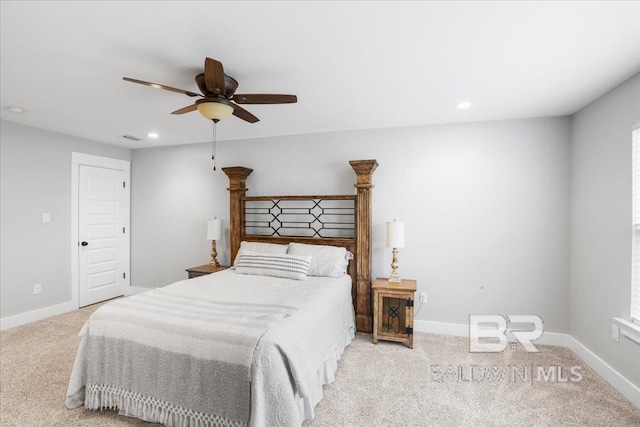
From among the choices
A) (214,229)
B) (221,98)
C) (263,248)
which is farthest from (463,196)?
(214,229)

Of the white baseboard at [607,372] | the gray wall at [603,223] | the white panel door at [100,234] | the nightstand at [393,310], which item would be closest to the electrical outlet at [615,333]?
the gray wall at [603,223]

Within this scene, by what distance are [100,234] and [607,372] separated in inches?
236

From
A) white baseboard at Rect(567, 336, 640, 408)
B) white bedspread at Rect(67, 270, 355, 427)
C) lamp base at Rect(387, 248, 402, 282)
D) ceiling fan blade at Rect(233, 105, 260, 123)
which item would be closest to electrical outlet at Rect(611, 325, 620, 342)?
white baseboard at Rect(567, 336, 640, 408)

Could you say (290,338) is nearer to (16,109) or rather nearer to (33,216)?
(16,109)

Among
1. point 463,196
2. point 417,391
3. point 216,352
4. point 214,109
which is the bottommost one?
point 417,391

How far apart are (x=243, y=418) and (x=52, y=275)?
12.5ft

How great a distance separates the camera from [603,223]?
256 centimetres

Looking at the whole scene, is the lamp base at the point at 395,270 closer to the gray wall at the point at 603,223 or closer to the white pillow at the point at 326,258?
the white pillow at the point at 326,258

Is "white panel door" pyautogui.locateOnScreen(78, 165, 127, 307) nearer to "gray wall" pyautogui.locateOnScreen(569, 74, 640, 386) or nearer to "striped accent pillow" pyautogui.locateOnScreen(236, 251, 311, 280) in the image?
"striped accent pillow" pyautogui.locateOnScreen(236, 251, 311, 280)

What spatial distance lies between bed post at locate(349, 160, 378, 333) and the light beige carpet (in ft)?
1.10

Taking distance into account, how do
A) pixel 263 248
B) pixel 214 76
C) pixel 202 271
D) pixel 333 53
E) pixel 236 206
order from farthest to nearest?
1. pixel 236 206
2. pixel 202 271
3. pixel 263 248
4. pixel 333 53
5. pixel 214 76

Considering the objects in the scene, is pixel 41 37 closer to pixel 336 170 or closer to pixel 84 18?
pixel 84 18

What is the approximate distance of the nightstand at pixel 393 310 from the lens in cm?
312

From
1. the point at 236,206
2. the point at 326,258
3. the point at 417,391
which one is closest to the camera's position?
the point at 417,391
